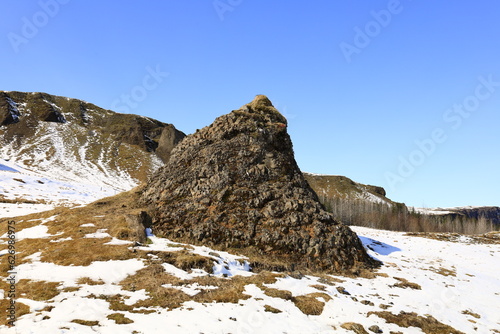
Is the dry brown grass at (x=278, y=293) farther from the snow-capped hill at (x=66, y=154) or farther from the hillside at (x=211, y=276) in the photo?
the snow-capped hill at (x=66, y=154)

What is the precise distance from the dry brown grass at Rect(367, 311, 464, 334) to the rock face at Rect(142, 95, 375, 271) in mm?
9984

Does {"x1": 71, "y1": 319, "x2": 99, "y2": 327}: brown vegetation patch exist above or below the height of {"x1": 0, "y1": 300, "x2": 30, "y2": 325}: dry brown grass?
above

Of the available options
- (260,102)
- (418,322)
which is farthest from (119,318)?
(260,102)

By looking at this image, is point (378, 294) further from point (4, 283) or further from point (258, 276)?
point (4, 283)

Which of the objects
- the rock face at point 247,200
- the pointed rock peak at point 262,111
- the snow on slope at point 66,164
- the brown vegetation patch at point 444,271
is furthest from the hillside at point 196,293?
the snow on slope at point 66,164

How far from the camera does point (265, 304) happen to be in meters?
17.1

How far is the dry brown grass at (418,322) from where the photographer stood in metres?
16.5

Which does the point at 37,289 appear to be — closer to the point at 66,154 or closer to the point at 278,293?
the point at 278,293

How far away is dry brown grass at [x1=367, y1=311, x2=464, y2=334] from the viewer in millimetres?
16453

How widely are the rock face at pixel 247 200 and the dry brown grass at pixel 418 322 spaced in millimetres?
9984

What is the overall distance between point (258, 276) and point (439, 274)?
23767 mm

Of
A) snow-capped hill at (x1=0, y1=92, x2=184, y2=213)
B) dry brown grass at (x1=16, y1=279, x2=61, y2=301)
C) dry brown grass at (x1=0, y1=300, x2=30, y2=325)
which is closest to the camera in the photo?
dry brown grass at (x1=0, y1=300, x2=30, y2=325)

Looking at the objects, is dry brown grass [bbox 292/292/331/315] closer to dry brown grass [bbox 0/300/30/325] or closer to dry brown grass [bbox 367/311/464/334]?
dry brown grass [bbox 367/311/464/334]

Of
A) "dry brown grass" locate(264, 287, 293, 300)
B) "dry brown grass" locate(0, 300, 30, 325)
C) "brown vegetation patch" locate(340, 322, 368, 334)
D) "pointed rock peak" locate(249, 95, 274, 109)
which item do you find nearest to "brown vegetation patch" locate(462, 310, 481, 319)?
"brown vegetation patch" locate(340, 322, 368, 334)
